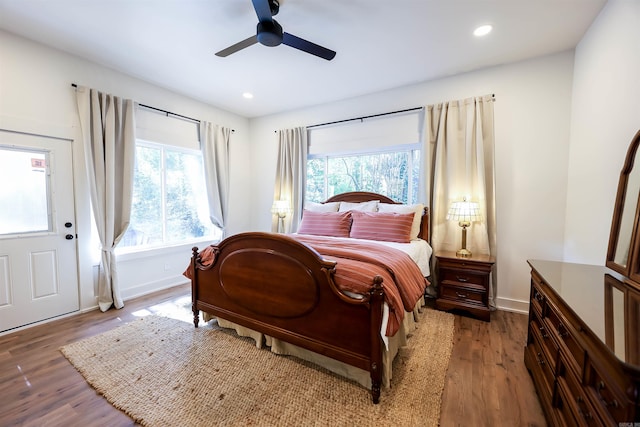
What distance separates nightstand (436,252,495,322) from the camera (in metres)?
2.71

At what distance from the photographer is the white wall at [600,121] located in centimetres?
173

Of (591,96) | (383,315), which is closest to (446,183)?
(591,96)

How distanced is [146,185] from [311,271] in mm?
3056

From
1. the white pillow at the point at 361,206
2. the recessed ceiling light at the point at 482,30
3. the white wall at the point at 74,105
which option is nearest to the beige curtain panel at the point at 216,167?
the white wall at the point at 74,105

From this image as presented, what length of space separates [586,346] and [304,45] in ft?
8.09

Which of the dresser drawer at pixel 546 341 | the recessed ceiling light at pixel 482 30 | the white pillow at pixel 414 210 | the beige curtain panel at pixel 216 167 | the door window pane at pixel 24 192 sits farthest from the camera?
the beige curtain panel at pixel 216 167

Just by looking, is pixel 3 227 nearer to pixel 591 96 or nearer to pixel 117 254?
pixel 117 254

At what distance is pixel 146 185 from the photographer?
3.61m

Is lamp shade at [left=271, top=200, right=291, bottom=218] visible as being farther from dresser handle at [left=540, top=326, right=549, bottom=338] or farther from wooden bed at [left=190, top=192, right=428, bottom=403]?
dresser handle at [left=540, top=326, right=549, bottom=338]

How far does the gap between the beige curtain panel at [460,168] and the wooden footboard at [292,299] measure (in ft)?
6.73

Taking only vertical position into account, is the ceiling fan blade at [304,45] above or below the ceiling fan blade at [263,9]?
below

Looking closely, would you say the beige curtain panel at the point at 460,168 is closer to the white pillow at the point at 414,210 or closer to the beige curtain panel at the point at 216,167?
the white pillow at the point at 414,210

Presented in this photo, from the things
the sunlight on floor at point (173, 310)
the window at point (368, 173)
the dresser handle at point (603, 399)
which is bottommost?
the sunlight on floor at point (173, 310)

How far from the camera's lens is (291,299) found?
6.34 feet
